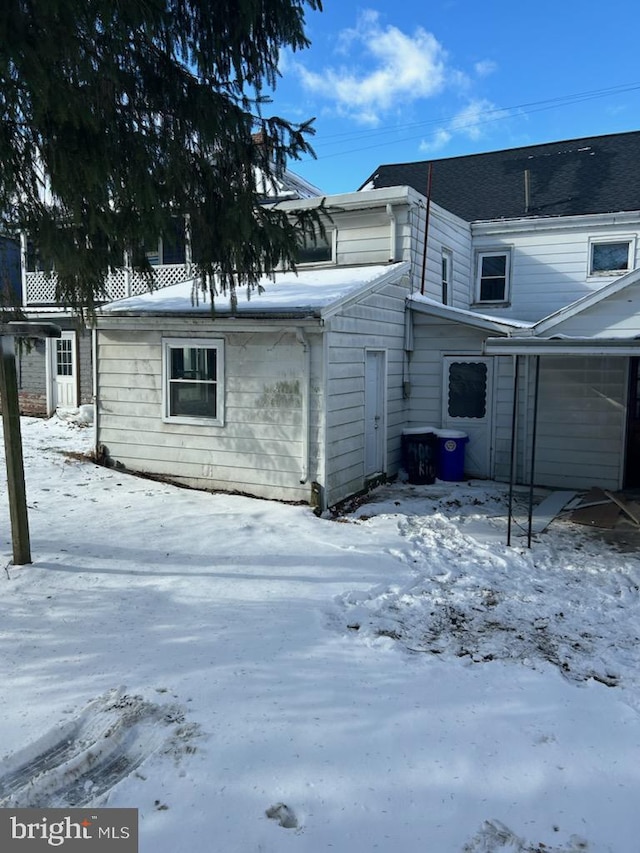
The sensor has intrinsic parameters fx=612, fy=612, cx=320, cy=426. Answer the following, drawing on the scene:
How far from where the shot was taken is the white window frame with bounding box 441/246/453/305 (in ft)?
39.6

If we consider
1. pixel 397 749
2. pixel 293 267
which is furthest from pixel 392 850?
pixel 293 267

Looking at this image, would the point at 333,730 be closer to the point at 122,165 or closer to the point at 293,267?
the point at 293,267

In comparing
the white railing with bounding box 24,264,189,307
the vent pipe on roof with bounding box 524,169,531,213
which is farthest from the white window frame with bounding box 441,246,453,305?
the white railing with bounding box 24,264,189,307

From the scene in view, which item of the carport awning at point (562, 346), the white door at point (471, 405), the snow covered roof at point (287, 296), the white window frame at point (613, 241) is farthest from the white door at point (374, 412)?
the white window frame at point (613, 241)

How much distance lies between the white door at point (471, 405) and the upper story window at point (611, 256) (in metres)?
4.24

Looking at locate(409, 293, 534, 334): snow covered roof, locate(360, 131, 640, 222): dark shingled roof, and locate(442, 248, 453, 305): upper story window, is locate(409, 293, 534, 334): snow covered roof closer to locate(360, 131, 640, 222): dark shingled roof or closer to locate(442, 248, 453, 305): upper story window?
locate(442, 248, 453, 305): upper story window

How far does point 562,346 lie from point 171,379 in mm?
5520

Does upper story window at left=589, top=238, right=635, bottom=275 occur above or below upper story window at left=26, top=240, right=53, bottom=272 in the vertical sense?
above

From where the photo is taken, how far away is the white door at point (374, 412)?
373 inches

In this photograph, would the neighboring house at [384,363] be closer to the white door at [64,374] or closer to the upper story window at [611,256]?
the upper story window at [611,256]

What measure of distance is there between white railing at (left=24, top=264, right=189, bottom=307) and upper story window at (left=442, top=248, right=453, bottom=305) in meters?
5.26

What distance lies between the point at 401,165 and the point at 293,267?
40.8 feet

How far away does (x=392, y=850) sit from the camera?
8.14 feet

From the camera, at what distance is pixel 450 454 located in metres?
10.4
